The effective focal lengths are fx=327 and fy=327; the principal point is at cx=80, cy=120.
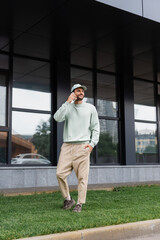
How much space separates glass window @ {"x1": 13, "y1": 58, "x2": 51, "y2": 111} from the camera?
9609mm

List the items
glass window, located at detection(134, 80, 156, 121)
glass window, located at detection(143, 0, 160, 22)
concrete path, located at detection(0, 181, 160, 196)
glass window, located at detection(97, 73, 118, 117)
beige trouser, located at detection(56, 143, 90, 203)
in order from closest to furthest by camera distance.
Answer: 1. beige trouser, located at detection(56, 143, 90, 203)
2. glass window, located at detection(143, 0, 160, 22)
3. concrete path, located at detection(0, 181, 160, 196)
4. glass window, located at detection(97, 73, 118, 117)
5. glass window, located at detection(134, 80, 156, 121)

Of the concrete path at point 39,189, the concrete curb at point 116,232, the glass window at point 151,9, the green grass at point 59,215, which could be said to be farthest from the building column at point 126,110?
the concrete curb at point 116,232

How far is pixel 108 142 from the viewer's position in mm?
11062

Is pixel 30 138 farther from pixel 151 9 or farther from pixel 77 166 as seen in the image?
pixel 151 9

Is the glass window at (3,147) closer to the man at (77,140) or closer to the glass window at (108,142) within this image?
the glass window at (108,142)

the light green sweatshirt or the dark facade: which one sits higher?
the dark facade

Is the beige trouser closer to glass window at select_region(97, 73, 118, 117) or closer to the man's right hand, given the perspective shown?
the man's right hand

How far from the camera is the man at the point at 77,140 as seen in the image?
546 cm

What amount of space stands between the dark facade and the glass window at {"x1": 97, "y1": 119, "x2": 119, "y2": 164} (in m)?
0.03

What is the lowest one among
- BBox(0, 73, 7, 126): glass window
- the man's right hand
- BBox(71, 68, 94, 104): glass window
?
the man's right hand

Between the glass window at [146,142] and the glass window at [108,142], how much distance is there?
105 centimetres

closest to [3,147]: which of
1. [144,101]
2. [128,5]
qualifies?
[128,5]

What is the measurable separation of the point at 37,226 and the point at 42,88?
6.27m

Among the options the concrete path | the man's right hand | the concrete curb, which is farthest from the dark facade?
the concrete curb
